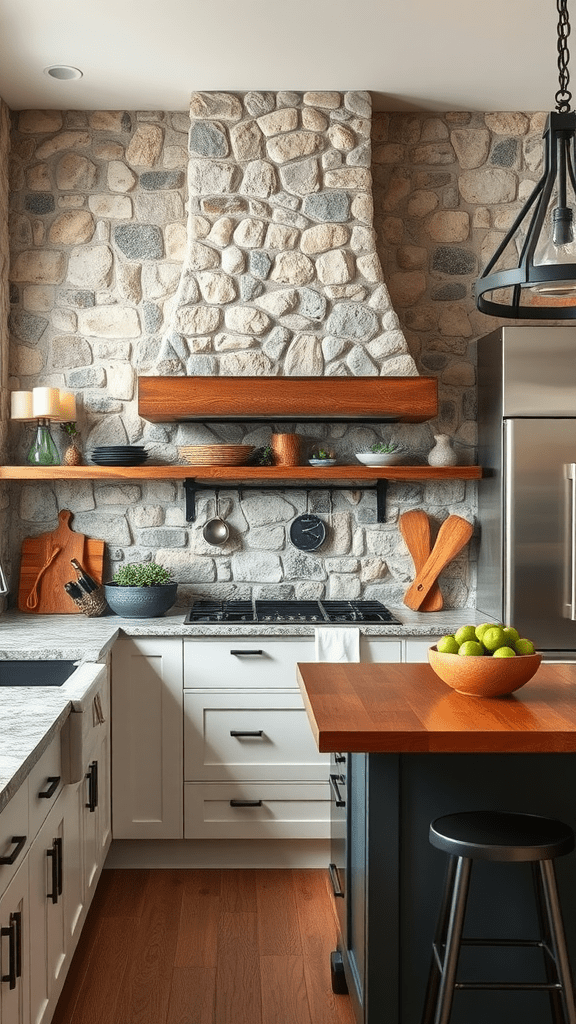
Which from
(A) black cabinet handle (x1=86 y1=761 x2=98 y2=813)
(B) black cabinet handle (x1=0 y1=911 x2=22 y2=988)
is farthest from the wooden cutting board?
(B) black cabinet handle (x1=0 y1=911 x2=22 y2=988)

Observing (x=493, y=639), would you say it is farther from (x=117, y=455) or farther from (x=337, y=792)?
(x=117, y=455)

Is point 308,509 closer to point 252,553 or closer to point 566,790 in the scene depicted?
point 252,553

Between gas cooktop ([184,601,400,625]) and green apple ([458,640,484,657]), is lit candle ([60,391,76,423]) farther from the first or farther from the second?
green apple ([458,640,484,657])

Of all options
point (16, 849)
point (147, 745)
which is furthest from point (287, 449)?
point (16, 849)

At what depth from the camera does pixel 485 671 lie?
2436mm

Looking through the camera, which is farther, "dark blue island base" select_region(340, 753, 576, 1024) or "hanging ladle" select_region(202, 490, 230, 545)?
"hanging ladle" select_region(202, 490, 230, 545)

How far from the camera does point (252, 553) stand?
179 inches

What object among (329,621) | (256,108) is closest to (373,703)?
(329,621)

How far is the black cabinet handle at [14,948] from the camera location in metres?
1.96

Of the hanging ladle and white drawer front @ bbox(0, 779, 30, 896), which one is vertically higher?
the hanging ladle

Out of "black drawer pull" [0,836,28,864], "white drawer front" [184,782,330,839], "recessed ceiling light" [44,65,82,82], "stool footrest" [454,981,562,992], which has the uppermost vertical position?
"recessed ceiling light" [44,65,82,82]

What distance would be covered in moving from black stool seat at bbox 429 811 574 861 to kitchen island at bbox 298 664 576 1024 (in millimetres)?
114

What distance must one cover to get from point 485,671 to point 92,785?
1.45 meters

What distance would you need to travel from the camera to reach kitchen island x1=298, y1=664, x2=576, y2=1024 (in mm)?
2246
